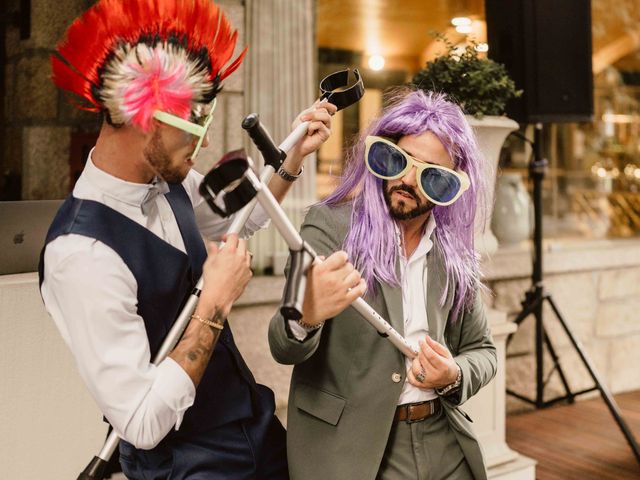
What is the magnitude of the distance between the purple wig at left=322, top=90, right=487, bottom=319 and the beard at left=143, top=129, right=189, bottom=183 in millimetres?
471

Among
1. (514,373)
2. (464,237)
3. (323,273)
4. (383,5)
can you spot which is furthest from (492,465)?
(383,5)

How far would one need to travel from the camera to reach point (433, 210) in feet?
5.37

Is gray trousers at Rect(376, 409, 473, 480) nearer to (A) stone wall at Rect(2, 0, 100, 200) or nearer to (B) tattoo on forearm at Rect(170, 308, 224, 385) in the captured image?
(B) tattoo on forearm at Rect(170, 308, 224, 385)

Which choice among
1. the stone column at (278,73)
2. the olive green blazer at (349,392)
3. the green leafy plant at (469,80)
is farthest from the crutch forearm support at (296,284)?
the stone column at (278,73)

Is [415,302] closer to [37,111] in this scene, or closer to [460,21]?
[37,111]

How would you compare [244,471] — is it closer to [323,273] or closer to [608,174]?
[323,273]

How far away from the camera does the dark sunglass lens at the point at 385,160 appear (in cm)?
146

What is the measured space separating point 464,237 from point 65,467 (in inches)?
50.0

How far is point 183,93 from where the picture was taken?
1.12m

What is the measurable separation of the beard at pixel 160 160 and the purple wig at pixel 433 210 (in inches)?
18.6

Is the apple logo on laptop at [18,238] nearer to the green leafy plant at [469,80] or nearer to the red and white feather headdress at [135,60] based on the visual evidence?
the red and white feather headdress at [135,60]

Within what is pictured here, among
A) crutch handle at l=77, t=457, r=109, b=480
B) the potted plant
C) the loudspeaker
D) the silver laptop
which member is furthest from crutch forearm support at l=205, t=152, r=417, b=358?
the loudspeaker

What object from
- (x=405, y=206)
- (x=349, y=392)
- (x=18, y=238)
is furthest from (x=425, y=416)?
(x=18, y=238)

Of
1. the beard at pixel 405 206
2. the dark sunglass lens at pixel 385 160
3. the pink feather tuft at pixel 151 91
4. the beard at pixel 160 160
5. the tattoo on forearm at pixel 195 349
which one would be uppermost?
the pink feather tuft at pixel 151 91
